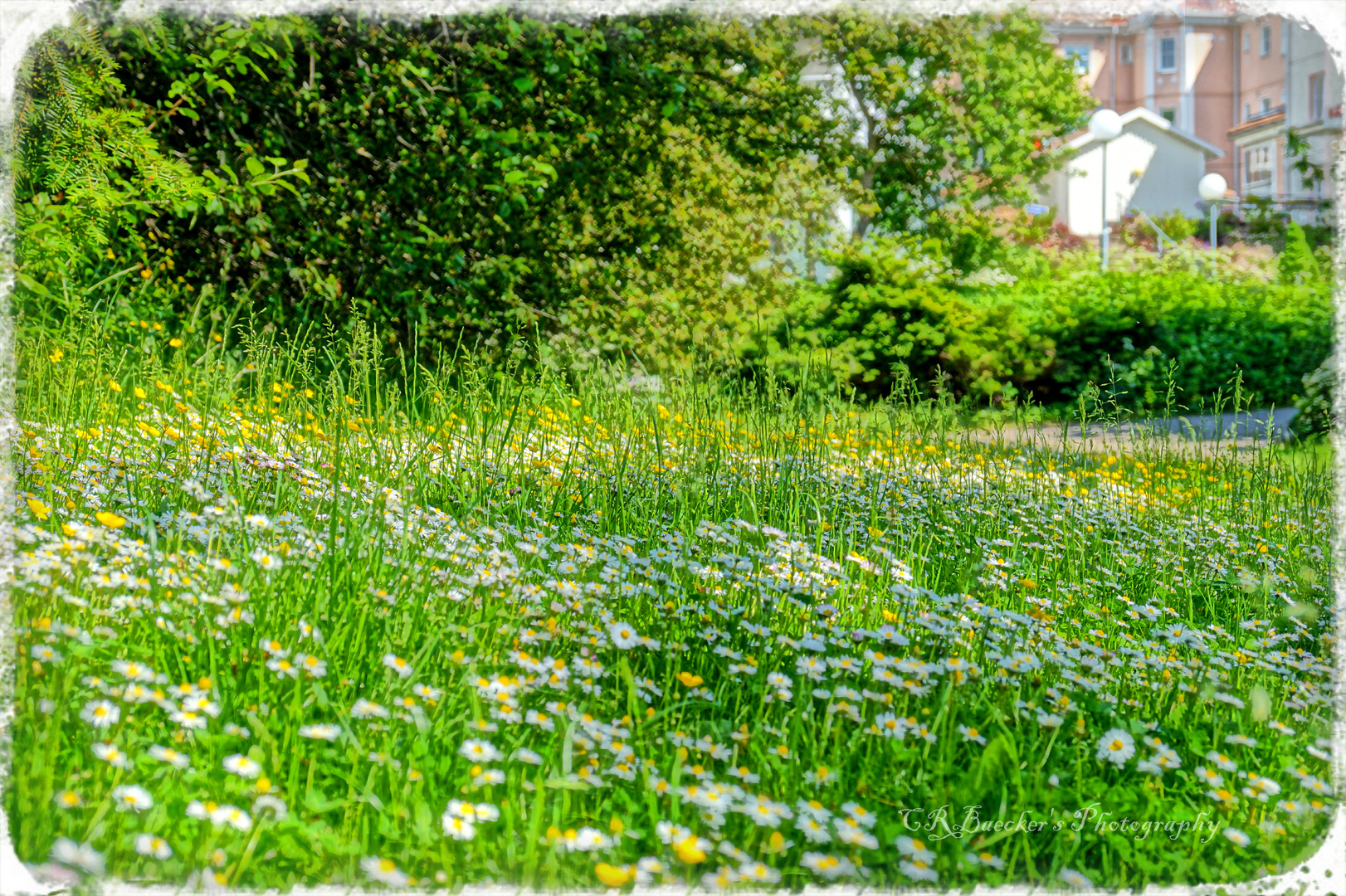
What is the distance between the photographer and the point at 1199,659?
10.1ft

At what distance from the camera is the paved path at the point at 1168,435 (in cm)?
494

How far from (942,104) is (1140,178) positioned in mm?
21043

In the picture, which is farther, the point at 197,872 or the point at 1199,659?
the point at 1199,659

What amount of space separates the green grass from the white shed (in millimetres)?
30788

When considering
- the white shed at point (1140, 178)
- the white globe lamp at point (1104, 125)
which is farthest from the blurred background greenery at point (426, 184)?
the white shed at point (1140, 178)

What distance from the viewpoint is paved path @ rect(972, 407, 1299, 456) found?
4941 millimetres

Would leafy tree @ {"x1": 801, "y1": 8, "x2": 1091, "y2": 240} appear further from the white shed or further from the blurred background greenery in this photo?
the white shed

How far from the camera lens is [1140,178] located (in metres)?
32.6

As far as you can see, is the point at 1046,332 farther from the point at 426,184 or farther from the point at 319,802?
the point at 319,802

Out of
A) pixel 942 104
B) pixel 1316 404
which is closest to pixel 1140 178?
pixel 942 104

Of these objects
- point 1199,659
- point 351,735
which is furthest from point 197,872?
point 1199,659

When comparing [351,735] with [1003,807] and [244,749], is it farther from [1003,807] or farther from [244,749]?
[1003,807]

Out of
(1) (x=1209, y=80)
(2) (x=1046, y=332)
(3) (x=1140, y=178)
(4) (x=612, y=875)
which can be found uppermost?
(1) (x=1209, y=80)

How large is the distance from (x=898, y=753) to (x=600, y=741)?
0.59 m
